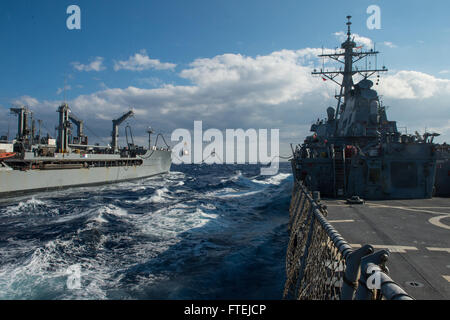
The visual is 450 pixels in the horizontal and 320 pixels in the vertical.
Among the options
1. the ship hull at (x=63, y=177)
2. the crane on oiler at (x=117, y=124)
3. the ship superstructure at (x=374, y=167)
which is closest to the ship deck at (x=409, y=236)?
the ship superstructure at (x=374, y=167)

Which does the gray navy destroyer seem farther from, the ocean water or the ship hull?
the ocean water

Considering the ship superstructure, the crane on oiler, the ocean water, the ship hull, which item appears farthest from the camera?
the crane on oiler

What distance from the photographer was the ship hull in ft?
91.3

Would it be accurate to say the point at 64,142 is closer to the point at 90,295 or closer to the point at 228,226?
the point at 228,226

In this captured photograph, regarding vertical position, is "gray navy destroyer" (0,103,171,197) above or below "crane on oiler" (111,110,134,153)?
below

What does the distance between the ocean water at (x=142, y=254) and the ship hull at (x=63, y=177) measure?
31.7ft

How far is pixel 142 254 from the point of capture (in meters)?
11.2

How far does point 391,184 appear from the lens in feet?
48.2

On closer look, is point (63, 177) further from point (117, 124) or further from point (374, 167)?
point (374, 167)

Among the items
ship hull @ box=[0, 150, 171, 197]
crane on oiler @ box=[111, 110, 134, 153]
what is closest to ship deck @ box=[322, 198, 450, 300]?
ship hull @ box=[0, 150, 171, 197]

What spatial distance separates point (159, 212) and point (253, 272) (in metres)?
11.7

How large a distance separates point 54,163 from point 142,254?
30949 mm

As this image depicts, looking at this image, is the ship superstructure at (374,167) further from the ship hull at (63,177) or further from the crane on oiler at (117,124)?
the crane on oiler at (117,124)

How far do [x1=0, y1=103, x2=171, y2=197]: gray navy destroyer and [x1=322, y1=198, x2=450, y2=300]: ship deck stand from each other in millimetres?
32763
